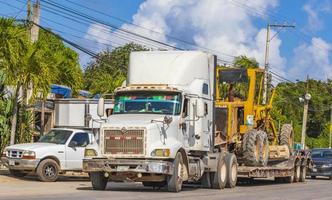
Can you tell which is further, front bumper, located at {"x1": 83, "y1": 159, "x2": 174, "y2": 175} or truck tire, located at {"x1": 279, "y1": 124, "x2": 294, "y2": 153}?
truck tire, located at {"x1": 279, "y1": 124, "x2": 294, "y2": 153}

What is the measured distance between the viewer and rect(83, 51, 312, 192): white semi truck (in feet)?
60.5

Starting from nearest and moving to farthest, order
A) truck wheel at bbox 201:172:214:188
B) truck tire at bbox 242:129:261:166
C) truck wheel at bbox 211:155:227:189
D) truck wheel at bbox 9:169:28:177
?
truck wheel at bbox 211:155:227:189, truck wheel at bbox 201:172:214:188, truck wheel at bbox 9:169:28:177, truck tire at bbox 242:129:261:166

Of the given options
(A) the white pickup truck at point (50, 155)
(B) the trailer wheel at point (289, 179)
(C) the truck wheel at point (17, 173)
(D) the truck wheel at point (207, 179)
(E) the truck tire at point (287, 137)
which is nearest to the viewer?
(A) the white pickup truck at point (50, 155)

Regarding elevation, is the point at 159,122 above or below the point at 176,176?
above

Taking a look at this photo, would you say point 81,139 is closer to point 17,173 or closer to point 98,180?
point 17,173

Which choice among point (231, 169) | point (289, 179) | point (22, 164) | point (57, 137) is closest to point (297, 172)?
point (289, 179)

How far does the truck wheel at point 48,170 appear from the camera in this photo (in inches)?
870

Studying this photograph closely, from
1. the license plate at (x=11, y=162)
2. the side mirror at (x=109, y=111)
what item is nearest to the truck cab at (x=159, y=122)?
the side mirror at (x=109, y=111)

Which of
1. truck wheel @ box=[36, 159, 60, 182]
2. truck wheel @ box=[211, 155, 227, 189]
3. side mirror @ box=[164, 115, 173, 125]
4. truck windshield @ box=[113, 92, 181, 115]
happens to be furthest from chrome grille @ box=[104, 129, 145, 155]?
truck wheel @ box=[211, 155, 227, 189]

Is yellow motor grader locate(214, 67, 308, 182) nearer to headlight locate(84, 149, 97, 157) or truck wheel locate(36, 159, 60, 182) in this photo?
truck wheel locate(36, 159, 60, 182)

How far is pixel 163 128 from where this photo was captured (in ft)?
61.8

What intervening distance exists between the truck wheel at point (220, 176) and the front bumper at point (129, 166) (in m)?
3.98

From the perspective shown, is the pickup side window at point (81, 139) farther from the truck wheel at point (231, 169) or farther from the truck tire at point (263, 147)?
the truck tire at point (263, 147)

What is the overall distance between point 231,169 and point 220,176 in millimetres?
948
